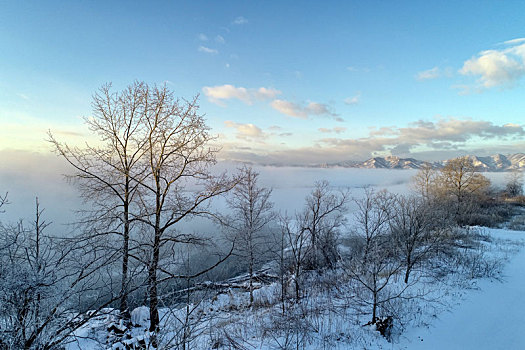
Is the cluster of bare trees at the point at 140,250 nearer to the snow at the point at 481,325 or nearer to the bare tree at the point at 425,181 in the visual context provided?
the snow at the point at 481,325

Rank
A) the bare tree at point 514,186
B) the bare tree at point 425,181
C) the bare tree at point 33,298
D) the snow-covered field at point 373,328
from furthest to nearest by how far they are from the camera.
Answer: the bare tree at point 514,186, the bare tree at point 425,181, the snow-covered field at point 373,328, the bare tree at point 33,298

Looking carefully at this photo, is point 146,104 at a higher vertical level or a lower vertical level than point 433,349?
higher

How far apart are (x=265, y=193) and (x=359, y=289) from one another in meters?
10.7

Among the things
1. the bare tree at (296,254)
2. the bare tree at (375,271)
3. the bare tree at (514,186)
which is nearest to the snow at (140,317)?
the bare tree at (296,254)

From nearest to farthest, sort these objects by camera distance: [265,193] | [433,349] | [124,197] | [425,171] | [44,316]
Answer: [44,316] < [433,349] < [124,197] < [265,193] < [425,171]

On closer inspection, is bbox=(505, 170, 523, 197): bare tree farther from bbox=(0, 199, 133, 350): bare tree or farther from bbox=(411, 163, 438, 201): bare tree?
bbox=(0, 199, 133, 350): bare tree

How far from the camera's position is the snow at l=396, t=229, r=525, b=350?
19.3 feet

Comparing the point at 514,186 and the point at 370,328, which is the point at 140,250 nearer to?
the point at 370,328

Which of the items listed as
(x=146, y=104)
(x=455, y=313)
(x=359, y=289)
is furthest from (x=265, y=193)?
(x=455, y=313)

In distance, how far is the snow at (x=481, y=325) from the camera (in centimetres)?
587

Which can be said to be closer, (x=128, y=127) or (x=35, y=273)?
(x=35, y=273)

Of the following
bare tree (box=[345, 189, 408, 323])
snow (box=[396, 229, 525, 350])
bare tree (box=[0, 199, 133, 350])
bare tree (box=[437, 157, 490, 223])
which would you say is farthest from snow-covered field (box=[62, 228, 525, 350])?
bare tree (box=[437, 157, 490, 223])

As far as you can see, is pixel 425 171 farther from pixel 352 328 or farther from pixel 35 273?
pixel 35 273

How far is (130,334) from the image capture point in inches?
305
